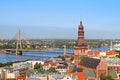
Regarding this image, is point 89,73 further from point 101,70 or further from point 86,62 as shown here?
point 86,62

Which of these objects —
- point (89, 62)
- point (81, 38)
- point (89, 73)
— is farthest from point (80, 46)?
point (89, 73)

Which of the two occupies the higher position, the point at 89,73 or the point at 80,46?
the point at 80,46

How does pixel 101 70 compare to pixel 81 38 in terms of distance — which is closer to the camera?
pixel 101 70

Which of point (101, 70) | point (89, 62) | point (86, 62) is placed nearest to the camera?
point (101, 70)

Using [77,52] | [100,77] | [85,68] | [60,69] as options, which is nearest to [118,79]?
[100,77]

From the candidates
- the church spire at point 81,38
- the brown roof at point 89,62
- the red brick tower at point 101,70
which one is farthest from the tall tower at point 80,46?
the red brick tower at point 101,70

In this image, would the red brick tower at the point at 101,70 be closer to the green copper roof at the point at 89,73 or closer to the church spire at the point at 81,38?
the green copper roof at the point at 89,73

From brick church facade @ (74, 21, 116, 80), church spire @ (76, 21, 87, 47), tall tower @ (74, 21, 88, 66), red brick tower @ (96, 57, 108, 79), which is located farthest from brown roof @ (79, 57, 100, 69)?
church spire @ (76, 21, 87, 47)

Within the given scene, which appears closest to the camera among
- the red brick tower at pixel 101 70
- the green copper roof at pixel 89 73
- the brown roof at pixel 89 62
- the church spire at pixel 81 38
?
the green copper roof at pixel 89 73

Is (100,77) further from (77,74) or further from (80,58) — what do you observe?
(80,58)

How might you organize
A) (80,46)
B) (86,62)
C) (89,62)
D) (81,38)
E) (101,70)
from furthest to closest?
(81,38)
(80,46)
(86,62)
(89,62)
(101,70)

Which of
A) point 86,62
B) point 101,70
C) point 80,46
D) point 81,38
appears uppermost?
point 81,38
